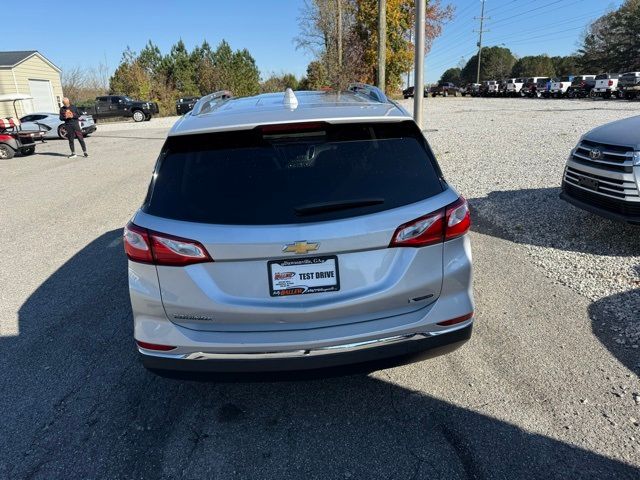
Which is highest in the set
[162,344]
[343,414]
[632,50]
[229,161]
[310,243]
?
[632,50]

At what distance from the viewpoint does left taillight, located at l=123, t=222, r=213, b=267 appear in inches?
90.3

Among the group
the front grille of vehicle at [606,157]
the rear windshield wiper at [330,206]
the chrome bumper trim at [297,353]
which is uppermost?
the rear windshield wiper at [330,206]

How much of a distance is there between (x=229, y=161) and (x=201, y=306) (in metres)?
0.79

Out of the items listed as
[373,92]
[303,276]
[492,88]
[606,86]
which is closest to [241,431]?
[303,276]

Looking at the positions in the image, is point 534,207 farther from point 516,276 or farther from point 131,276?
point 131,276

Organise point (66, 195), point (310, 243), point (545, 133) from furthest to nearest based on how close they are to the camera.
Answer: point (545, 133) → point (66, 195) → point (310, 243)

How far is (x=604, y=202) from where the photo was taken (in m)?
5.06

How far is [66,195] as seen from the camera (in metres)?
9.96

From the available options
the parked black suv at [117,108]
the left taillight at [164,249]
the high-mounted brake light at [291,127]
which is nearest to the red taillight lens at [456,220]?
the high-mounted brake light at [291,127]

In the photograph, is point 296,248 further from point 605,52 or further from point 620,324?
point 605,52

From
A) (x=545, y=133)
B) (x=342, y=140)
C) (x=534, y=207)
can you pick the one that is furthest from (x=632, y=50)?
(x=342, y=140)

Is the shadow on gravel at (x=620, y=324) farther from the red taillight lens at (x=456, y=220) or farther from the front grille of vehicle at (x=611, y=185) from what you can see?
the red taillight lens at (x=456, y=220)

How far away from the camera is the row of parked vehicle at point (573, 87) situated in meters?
31.6

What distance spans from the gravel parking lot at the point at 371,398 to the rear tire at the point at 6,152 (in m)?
14.1
